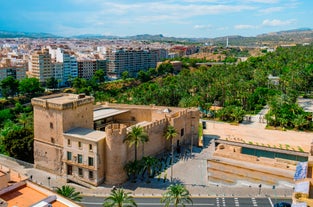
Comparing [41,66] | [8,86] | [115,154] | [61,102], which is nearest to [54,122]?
[61,102]

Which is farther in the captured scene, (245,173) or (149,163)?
(245,173)

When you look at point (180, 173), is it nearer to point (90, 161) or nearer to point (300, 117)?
point (90, 161)

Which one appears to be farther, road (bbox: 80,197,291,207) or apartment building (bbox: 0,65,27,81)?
apartment building (bbox: 0,65,27,81)

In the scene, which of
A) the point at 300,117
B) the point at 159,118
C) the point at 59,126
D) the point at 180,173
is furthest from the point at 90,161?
the point at 300,117

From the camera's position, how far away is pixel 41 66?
132 metres

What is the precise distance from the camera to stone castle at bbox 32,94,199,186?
142ft

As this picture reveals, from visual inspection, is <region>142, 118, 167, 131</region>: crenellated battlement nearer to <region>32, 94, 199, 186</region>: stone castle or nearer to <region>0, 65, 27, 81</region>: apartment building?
<region>32, 94, 199, 186</region>: stone castle

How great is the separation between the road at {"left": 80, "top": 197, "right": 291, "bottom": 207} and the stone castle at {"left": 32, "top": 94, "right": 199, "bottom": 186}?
4.17 m

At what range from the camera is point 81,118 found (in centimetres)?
4797

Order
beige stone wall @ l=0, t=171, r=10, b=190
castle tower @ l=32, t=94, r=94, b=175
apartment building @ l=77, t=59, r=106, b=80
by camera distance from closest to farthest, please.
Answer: beige stone wall @ l=0, t=171, r=10, b=190
castle tower @ l=32, t=94, r=94, b=175
apartment building @ l=77, t=59, r=106, b=80

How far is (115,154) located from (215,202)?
13158mm

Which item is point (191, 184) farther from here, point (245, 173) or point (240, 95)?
point (240, 95)

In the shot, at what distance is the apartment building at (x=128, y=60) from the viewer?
167 meters

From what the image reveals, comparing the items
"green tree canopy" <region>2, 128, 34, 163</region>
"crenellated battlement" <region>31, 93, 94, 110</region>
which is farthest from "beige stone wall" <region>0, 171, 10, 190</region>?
"green tree canopy" <region>2, 128, 34, 163</region>
